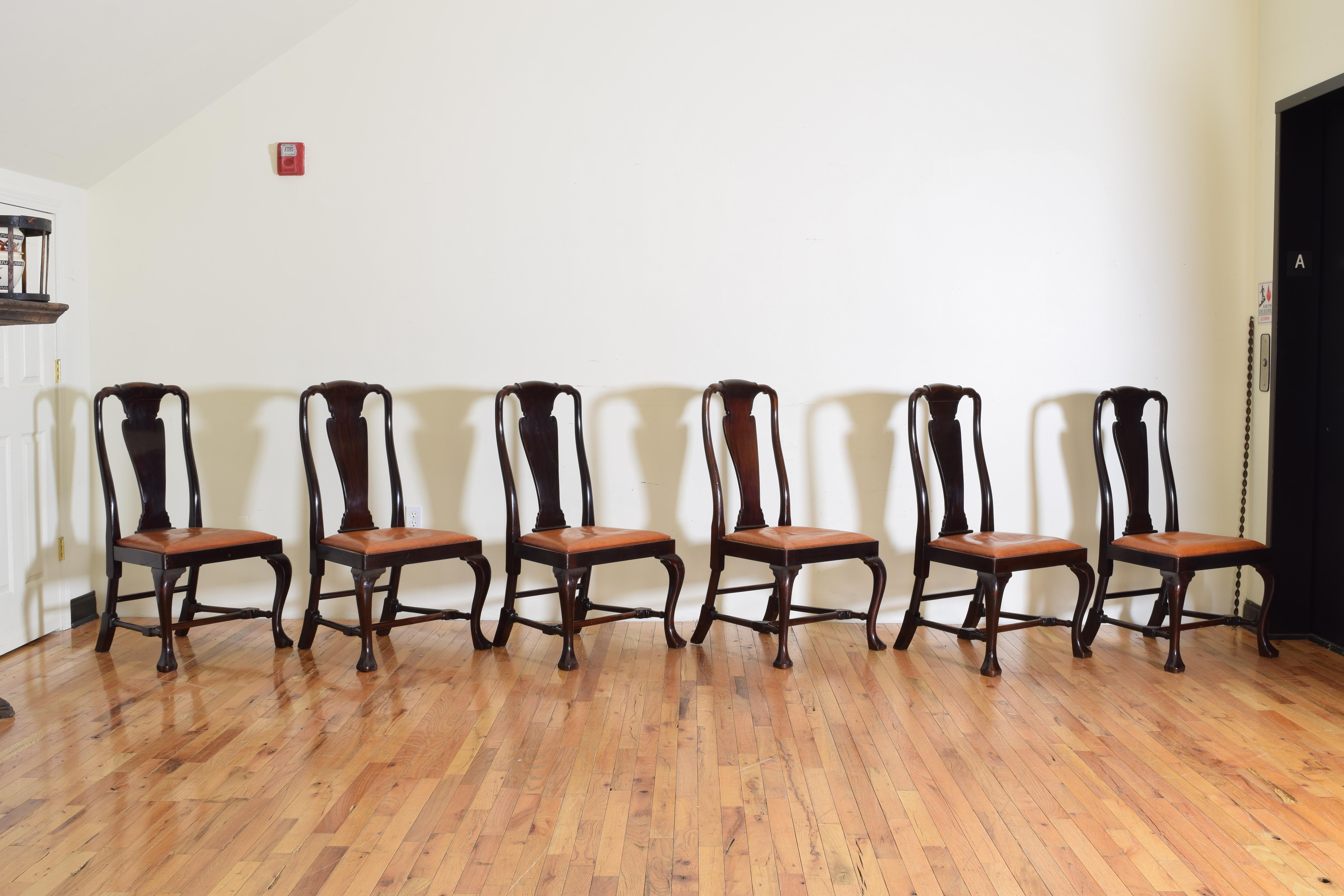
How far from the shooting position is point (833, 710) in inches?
121

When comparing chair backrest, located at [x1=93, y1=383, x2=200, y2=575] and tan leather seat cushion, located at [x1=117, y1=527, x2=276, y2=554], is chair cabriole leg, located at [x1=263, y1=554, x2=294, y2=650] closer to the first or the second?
tan leather seat cushion, located at [x1=117, y1=527, x2=276, y2=554]

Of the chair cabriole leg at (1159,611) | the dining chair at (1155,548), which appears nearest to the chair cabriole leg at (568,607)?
the dining chair at (1155,548)

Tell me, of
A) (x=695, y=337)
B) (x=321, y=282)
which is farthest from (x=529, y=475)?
(x=321, y=282)

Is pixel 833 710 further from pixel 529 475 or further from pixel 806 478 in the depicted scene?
pixel 529 475

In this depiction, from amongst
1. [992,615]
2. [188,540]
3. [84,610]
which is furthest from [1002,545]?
[84,610]

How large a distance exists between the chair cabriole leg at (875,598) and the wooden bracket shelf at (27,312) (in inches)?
105

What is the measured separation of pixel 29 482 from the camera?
3.88 m

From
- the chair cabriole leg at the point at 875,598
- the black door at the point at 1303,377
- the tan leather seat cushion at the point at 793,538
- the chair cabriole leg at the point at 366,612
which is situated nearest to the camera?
the chair cabriole leg at the point at 366,612

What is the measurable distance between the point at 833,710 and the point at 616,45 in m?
2.78

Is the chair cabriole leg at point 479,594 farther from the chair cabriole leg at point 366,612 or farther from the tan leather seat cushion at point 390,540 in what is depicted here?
the chair cabriole leg at point 366,612

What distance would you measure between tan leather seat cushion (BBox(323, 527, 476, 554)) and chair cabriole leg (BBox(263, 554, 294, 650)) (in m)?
0.19

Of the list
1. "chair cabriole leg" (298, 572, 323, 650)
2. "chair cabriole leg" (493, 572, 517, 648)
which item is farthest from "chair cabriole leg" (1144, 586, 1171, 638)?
"chair cabriole leg" (298, 572, 323, 650)

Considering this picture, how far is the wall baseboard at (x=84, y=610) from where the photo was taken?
4.09 m

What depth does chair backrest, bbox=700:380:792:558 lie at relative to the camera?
394 cm
